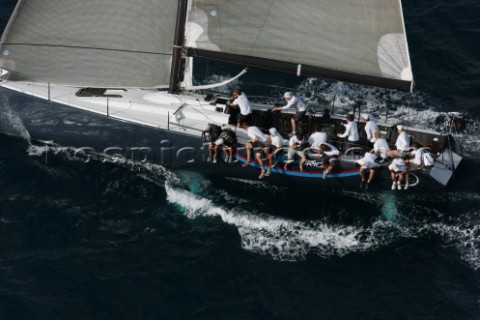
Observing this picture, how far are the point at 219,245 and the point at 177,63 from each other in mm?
5499

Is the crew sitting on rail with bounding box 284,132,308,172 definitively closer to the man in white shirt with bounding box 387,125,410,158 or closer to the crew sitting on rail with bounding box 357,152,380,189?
the crew sitting on rail with bounding box 357,152,380,189

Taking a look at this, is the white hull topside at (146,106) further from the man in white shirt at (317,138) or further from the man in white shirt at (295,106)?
the man in white shirt at (317,138)

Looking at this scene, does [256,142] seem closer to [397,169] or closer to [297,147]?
[297,147]

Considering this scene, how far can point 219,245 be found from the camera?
19906 millimetres

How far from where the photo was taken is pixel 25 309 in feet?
58.7

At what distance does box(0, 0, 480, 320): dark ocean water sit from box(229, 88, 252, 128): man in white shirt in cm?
217

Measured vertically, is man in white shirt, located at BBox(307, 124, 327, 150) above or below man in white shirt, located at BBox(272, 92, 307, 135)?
below

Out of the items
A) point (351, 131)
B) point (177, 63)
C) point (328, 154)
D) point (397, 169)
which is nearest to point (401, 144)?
point (397, 169)

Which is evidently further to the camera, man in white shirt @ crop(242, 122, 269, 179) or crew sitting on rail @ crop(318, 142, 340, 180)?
man in white shirt @ crop(242, 122, 269, 179)

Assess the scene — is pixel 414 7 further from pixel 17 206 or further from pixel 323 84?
pixel 17 206

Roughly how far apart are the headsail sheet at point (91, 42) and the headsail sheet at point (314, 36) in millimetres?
1466

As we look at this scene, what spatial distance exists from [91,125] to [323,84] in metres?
8.88

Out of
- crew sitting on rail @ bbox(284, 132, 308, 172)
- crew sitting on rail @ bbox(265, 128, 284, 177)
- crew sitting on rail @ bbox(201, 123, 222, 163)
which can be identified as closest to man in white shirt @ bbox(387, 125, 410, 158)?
crew sitting on rail @ bbox(284, 132, 308, 172)

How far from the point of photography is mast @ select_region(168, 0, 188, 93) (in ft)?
65.0
